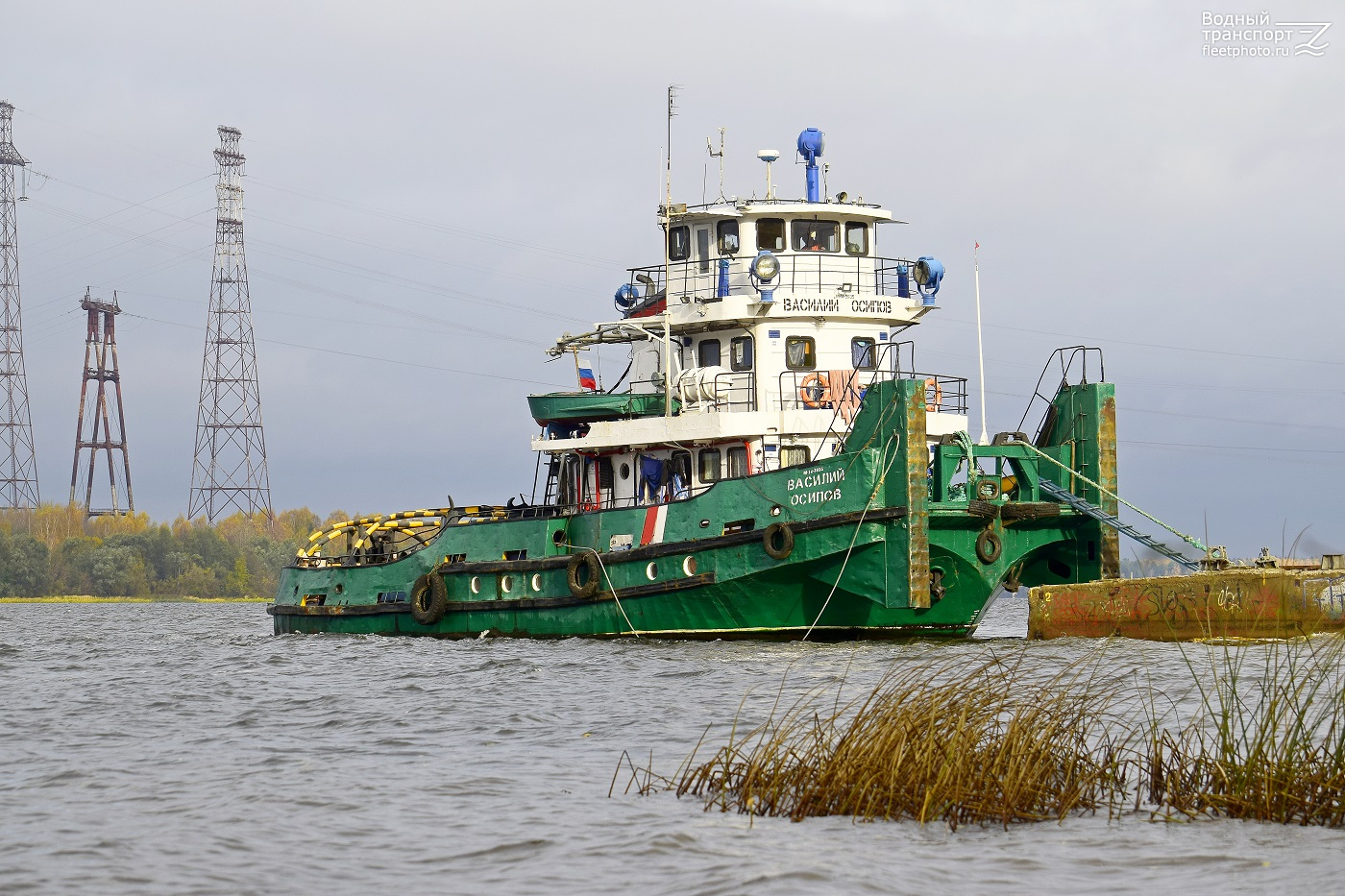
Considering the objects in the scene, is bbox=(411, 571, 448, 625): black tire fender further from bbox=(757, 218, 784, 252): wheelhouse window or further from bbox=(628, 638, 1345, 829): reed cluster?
bbox=(628, 638, 1345, 829): reed cluster

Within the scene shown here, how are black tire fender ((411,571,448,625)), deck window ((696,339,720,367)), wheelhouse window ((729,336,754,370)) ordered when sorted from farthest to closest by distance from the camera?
black tire fender ((411,571,448,625)) → deck window ((696,339,720,367)) → wheelhouse window ((729,336,754,370))

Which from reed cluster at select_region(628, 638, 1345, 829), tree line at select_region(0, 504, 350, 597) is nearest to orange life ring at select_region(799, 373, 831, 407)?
reed cluster at select_region(628, 638, 1345, 829)

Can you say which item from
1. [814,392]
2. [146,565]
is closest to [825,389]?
[814,392]

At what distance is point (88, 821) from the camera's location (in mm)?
9391

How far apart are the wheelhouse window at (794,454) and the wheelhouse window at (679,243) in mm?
3530

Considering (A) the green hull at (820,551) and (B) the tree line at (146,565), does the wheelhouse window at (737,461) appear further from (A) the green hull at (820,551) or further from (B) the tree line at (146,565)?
(B) the tree line at (146,565)

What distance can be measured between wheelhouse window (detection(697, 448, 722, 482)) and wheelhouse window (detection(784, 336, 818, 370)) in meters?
1.53

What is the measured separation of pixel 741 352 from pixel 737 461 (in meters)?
1.64

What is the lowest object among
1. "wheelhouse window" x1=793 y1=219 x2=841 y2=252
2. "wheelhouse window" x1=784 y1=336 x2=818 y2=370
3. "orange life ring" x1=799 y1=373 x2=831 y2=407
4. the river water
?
the river water

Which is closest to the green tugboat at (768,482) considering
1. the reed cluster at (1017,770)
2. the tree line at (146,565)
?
the reed cluster at (1017,770)

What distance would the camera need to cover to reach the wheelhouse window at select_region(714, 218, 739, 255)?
22109 millimetres

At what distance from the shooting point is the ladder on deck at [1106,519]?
61.6ft

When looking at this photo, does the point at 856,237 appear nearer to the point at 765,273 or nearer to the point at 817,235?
the point at 817,235

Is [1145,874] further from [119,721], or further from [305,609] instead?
[305,609]
